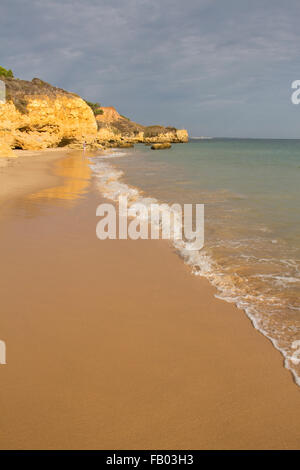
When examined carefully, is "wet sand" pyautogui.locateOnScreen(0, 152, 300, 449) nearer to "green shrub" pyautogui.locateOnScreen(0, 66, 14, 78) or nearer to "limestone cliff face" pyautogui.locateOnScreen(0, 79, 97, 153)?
"limestone cliff face" pyautogui.locateOnScreen(0, 79, 97, 153)

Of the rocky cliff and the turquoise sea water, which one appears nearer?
the turquoise sea water

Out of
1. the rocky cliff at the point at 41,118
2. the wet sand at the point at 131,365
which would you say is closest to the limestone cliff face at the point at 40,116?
the rocky cliff at the point at 41,118

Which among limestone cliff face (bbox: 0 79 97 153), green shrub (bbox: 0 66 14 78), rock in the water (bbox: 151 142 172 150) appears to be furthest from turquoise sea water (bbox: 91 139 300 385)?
green shrub (bbox: 0 66 14 78)

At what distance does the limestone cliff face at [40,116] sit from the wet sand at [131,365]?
2911cm

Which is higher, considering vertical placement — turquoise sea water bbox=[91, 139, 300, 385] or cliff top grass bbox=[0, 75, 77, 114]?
cliff top grass bbox=[0, 75, 77, 114]

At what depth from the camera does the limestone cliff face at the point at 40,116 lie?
102ft

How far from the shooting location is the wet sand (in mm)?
1899

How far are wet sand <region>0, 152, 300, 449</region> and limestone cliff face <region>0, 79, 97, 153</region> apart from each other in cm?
2911

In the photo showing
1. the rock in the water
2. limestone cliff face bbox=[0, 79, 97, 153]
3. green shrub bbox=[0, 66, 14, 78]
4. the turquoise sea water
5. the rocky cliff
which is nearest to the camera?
the turquoise sea water

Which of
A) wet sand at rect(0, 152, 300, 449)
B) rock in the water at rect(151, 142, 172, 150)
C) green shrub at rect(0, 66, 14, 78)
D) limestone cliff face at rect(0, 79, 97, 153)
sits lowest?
wet sand at rect(0, 152, 300, 449)

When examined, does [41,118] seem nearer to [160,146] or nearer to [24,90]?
[24,90]

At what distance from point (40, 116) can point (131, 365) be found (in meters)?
37.2

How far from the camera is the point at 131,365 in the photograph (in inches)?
97.4

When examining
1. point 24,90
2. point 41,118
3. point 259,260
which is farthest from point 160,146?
point 259,260
